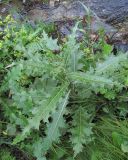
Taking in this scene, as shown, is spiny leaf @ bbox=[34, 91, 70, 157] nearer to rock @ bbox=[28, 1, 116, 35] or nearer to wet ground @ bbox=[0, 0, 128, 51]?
wet ground @ bbox=[0, 0, 128, 51]

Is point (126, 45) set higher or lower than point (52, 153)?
→ higher

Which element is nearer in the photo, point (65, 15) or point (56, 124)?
point (56, 124)

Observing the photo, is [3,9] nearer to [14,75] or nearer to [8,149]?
[14,75]

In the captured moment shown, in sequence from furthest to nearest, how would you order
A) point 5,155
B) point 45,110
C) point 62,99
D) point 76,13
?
point 76,13
point 5,155
point 62,99
point 45,110

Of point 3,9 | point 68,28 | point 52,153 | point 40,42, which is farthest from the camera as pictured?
point 3,9

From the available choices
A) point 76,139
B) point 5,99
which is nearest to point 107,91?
point 76,139

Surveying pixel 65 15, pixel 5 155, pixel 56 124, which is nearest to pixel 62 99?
pixel 56 124

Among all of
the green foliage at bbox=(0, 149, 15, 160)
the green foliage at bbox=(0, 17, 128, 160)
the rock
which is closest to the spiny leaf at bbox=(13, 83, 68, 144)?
the green foliage at bbox=(0, 17, 128, 160)

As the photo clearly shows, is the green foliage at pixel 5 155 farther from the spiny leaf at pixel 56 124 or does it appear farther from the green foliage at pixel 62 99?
the spiny leaf at pixel 56 124

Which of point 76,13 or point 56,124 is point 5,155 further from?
point 76,13
